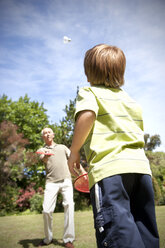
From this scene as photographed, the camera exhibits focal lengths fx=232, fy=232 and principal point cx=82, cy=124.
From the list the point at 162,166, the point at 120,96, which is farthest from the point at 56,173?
the point at 162,166

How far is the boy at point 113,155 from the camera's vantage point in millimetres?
1297

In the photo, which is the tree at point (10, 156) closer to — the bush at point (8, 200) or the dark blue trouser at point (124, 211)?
the bush at point (8, 200)

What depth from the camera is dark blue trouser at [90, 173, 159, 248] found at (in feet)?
4.14

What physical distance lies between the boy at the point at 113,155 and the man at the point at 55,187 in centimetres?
316

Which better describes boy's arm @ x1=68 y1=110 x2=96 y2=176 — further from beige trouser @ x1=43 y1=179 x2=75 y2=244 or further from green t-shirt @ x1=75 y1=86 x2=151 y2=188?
beige trouser @ x1=43 y1=179 x2=75 y2=244

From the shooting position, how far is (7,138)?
15.2 metres

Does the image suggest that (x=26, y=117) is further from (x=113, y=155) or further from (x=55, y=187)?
(x=113, y=155)

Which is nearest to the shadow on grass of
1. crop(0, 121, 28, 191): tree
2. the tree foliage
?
the tree foliage

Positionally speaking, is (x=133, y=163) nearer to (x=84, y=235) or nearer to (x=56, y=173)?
(x=56, y=173)

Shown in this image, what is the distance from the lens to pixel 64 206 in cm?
467

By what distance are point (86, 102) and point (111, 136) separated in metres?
0.27

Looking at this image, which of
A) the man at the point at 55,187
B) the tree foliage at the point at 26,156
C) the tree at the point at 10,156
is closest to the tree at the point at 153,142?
the tree foliage at the point at 26,156

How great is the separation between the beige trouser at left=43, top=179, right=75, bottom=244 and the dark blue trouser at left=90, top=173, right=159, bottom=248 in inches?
124

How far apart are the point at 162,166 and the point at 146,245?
13014 millimetres
